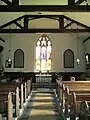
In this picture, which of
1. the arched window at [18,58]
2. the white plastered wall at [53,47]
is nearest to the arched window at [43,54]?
the white plastered wall at [53,47]

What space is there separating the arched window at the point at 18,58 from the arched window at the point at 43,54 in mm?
1295

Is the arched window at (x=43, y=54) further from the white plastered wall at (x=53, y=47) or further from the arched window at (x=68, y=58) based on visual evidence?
the arched window at (x=68, y=58)

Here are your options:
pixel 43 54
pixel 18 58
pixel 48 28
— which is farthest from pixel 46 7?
pixel 43 54

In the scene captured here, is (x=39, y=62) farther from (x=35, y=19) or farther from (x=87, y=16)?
(x=87, y=16)

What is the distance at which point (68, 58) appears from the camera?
2375 cm

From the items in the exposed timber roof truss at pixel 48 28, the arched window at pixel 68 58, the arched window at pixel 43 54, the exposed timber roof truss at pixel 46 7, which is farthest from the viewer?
the arched window at pixel 43 54

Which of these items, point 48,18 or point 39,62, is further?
point 39,62

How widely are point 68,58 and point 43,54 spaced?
222 centimetres

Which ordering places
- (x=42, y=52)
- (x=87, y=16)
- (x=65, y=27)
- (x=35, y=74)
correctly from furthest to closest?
(x=42, y=52) → (x=35, y=74) → (x=65, y=27) → (x=87, y=16)

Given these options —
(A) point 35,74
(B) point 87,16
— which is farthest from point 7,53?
(B) point 87,16

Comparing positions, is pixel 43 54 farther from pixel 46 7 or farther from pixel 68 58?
pixel 46 7

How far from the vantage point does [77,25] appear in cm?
2012

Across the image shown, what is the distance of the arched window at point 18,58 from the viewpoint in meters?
23.7

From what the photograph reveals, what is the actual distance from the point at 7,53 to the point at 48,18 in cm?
544
